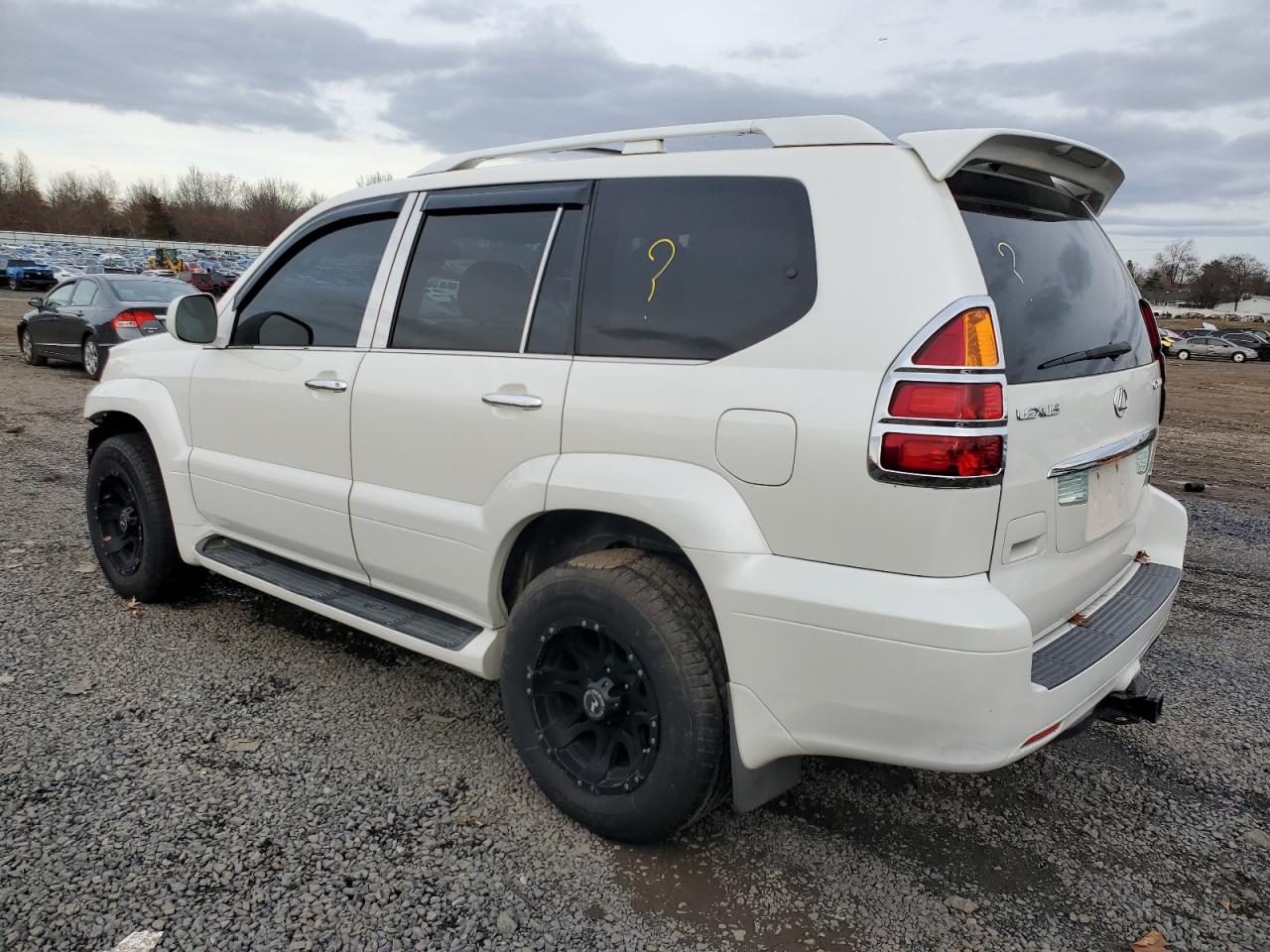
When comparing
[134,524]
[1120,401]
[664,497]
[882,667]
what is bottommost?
[134,524]

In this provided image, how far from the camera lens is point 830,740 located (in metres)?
2.34

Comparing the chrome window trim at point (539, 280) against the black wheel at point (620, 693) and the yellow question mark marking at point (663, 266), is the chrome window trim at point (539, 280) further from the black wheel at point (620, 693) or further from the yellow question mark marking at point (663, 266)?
the black wheel at point (620, 693)

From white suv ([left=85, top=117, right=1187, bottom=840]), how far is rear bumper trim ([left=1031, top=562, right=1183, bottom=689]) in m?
0.01

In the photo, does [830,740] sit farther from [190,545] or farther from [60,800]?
[190,545]

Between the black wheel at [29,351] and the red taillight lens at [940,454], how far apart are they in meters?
16.3

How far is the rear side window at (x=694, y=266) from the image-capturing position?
7.98 feet

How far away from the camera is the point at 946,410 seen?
7.08ft

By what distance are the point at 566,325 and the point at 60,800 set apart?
2174mm

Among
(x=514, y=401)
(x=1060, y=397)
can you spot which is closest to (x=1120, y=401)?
(x=1060, y=397)

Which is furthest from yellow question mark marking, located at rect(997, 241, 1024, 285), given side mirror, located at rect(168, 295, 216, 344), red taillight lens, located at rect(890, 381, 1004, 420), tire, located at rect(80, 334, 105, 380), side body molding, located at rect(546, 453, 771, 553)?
tire, located at rect(80, 334, 105, 380)

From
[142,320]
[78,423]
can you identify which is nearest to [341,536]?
[78,423]

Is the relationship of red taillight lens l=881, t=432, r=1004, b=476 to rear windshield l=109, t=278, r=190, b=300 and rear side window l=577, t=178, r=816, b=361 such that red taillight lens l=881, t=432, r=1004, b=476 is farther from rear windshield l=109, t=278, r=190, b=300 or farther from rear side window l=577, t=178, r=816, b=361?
rear windshield l=109, t=278, r=190, b=300

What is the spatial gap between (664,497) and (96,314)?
13569 mm

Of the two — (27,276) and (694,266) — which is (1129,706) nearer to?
(694,266)
